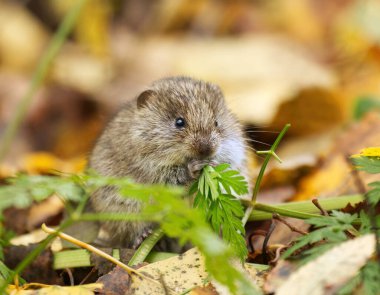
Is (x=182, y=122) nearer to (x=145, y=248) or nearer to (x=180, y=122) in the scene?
(x=180, y=122)

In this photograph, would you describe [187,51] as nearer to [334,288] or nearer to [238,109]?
[238,109]

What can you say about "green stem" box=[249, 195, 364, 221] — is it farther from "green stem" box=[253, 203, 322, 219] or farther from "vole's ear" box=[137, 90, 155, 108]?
"vole's ear" box=[137, 90, 155, 108]

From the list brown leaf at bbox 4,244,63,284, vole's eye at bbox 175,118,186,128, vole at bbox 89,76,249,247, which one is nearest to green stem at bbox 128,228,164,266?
vole at bbox 89,76,249,247

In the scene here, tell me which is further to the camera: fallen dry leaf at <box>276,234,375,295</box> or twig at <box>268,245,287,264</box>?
twig at <box>268,245,287,264</box>

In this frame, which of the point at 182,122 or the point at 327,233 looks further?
the point at 182,122

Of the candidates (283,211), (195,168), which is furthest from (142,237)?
(283,211)
